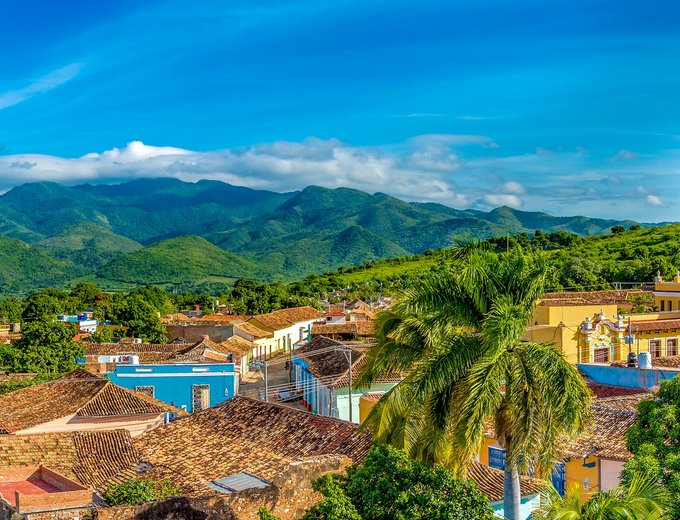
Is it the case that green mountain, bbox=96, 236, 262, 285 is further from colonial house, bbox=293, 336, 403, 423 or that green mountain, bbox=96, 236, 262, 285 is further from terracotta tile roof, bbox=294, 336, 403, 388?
terracotta tile roof, bbox=294, 336, 403, 388

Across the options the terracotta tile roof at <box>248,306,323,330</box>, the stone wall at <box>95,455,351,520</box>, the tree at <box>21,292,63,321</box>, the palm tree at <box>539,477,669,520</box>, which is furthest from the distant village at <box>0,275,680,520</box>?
the tree at <box>21,292,63,321</box>

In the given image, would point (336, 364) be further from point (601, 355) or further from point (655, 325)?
point (655, 325)

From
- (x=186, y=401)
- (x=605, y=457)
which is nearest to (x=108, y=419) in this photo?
(x=186, y=401)

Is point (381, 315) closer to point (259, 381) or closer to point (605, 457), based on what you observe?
point (605, 457)

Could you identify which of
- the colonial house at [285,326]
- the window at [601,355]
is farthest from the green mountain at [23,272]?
the window at [601,355]

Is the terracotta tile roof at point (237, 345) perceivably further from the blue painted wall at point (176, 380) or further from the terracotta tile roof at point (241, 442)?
the terracotta tile roof at point (241, 442)
